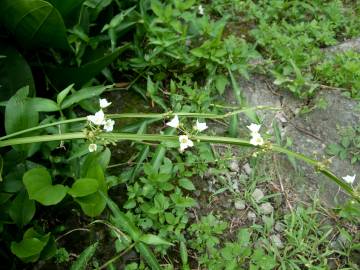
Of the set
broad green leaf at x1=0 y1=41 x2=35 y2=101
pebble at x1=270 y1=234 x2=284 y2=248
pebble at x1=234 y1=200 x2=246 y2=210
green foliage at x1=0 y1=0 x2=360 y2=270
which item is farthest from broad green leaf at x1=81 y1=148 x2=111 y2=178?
pebble at x1=270 y1=234 x2=284 y2=248

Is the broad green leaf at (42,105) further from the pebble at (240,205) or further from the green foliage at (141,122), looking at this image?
the pebble at (240,205)

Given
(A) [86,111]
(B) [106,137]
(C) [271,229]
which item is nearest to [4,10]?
(A) [86,111]

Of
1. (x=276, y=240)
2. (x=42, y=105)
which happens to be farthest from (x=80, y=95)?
(x=276, y=240)

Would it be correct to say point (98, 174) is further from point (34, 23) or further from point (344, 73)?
point (344, 73)

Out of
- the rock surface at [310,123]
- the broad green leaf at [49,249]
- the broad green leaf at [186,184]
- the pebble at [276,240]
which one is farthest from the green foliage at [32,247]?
the rock surface at [310,123]

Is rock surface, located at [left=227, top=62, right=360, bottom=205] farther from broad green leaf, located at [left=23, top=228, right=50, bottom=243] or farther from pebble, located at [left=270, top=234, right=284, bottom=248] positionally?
broad green leaf, located at [left=23, top=228, right=50, bottom=243]

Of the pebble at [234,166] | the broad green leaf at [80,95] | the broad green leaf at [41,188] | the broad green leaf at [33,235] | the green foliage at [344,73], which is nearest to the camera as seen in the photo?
the broad green leaf at [41,188]

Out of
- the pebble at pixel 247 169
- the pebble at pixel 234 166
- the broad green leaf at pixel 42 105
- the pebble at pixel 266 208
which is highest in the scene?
the broad green leaf at pixel 42 105

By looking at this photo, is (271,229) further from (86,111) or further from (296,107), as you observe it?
(86,111)
